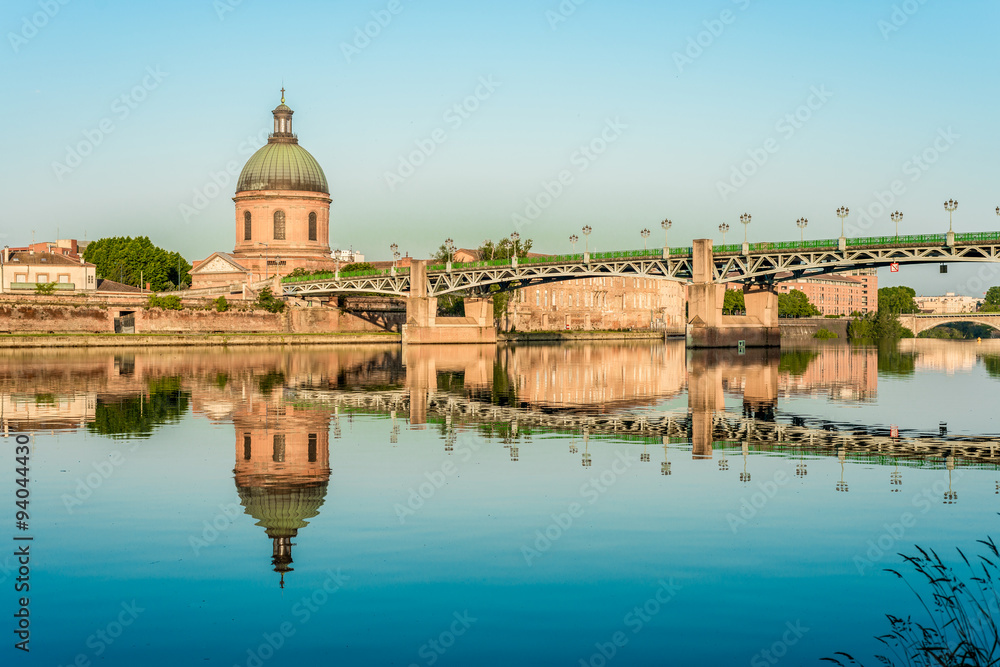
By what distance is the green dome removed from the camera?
132000 millimetres

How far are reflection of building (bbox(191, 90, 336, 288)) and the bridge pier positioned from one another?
1017 inches

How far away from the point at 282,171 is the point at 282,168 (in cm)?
51

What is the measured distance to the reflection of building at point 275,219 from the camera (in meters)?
131

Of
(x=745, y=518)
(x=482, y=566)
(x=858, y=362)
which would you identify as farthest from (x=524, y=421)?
(x=858, y=362)

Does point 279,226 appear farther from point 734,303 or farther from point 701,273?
point 734,303

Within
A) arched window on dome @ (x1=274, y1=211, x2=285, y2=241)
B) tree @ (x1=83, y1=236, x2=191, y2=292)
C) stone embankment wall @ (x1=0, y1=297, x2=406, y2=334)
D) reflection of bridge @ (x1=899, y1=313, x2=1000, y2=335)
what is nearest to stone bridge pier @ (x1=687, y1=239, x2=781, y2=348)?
stone embankment wall @ (x1=0, y1=297, x2=406, y2=334)

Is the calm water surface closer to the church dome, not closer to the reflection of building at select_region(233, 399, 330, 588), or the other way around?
the reflection of building at select_region(233, 399, 330, 588)

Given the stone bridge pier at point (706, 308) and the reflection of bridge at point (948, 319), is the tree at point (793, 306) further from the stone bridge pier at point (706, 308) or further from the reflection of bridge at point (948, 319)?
the stone bridge pier at point (706, 308)

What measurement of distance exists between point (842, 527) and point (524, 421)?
52.0 ft

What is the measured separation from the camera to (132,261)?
139000mm

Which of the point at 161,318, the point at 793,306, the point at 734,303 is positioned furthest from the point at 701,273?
the point at 793,306

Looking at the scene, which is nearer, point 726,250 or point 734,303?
point 726,250

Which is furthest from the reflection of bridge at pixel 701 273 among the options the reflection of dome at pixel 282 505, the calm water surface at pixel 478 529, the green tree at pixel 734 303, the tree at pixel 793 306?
the tree at pixel 793 306

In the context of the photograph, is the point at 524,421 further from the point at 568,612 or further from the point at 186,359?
the point at 186,359
